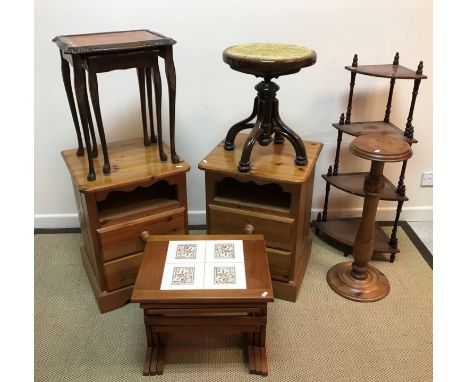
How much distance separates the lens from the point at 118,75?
1867mm

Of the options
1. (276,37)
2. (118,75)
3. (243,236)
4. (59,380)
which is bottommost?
(59,380)

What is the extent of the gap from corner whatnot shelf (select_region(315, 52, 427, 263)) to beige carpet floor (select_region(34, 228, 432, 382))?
23 cm

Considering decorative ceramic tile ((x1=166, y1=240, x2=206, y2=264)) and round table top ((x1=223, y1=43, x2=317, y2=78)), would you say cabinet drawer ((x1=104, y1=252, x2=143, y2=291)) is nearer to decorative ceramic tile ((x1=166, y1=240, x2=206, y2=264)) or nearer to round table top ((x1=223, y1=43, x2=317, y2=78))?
decorative ceramic tile ((x1=166, y1=240, x2=206, y2=264))

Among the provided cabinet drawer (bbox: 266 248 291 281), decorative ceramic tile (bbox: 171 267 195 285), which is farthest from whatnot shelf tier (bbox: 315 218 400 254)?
decorative ceramic tile (bbox: 171 267 195 285)

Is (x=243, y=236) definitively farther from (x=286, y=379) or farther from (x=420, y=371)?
(x=420, y=371)

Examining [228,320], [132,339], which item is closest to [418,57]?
[228,320]

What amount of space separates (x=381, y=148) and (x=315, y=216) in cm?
86

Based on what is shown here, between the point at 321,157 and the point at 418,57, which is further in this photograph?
the point at 321,157

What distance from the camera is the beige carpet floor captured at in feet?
4.61

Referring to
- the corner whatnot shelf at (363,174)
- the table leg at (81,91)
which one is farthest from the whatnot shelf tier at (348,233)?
the table leg at (81,91)

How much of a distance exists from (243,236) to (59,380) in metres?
0.82

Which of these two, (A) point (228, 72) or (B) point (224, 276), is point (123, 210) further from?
(A) point (228, 72)

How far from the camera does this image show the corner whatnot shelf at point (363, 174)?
1.71 m

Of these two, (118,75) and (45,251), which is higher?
(118,75)
